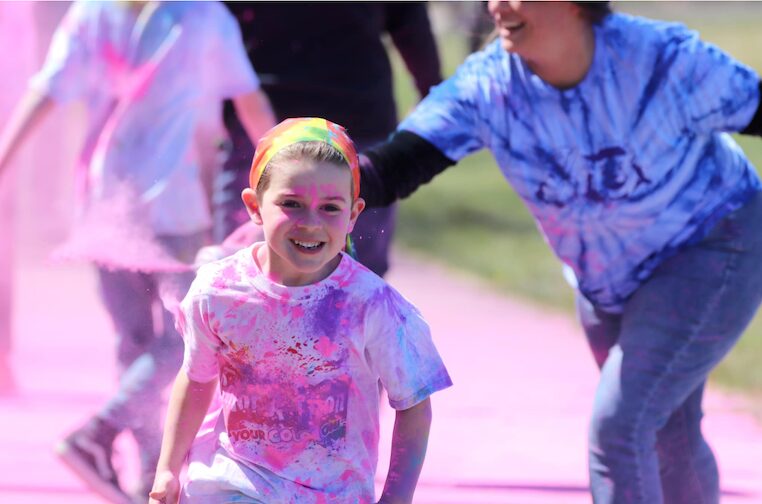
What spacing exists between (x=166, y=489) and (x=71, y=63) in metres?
2.14

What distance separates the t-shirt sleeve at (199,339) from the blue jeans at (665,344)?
1.04m

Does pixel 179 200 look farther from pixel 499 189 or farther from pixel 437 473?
pixel 499 189

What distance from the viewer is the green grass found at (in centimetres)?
846

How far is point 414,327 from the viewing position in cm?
299

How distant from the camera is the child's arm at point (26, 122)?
4809mm

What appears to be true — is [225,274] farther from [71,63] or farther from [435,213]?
[435,213]

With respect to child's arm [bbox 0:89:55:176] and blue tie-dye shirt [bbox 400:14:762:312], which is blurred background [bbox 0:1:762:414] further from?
child's arm [bbox 0:89:55:176]

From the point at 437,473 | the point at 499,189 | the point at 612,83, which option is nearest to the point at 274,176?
the point at 612,83

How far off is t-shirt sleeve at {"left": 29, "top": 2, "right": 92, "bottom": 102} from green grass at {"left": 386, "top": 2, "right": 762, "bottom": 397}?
1.98 meters

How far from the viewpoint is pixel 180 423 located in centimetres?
304

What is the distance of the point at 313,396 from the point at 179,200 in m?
1.79

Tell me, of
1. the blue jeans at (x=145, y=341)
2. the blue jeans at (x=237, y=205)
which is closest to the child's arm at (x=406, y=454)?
the blue jeans at (x=145, y=341)

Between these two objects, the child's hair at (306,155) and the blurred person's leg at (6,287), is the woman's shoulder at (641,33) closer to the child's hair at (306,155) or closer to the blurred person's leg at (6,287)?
the child's hair at (306,155)

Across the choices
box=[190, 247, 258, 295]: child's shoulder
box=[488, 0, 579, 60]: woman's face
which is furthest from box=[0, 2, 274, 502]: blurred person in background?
box=[190, 247, 258, 295]: child's shoulder
